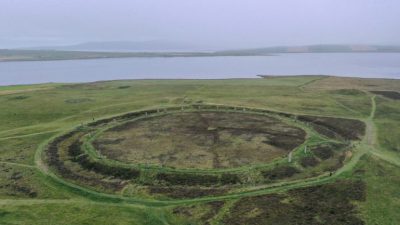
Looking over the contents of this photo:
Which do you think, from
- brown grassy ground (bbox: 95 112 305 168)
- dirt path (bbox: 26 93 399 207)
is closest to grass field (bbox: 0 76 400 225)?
dirt path (bbox: 26 93 399 207)

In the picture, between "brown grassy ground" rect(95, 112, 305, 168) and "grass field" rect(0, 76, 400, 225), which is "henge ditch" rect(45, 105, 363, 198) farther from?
"brown grassy ground" rect(95, 112, 305, 168)

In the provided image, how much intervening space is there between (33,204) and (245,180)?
24736mm

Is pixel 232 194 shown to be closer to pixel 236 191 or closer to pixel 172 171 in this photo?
pixel 236 191

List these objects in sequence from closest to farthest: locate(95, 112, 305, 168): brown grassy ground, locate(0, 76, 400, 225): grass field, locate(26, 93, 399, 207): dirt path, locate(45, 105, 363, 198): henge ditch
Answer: locate(0, 76, 400, 225): grass field < locate(26, 93, 399, 207): dirt path < locate(45, 105, 363, 198): henge ditch < locate(95, 112, 305, 168): brown grassy ground

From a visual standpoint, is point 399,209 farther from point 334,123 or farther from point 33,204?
point 33,204


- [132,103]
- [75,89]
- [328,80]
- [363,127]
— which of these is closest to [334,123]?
[363,127]

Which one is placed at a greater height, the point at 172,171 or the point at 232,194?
the point at 172,171

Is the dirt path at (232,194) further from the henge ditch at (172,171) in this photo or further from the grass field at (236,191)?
the henge ditch at (172,171)

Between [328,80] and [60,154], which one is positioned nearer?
[60,154]

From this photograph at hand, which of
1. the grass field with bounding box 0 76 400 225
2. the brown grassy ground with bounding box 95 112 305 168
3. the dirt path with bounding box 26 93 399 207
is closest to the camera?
the grass field with bounding box 0 76 400 225

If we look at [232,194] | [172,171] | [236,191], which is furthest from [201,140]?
[232,194]

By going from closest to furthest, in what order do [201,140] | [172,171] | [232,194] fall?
[232,194], [172,171], [201,140]

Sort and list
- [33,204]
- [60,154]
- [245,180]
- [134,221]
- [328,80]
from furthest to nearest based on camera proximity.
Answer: [328,80] < [60,154] < [245,180] < [33,204] < [134,221]

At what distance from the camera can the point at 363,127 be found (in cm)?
7138
